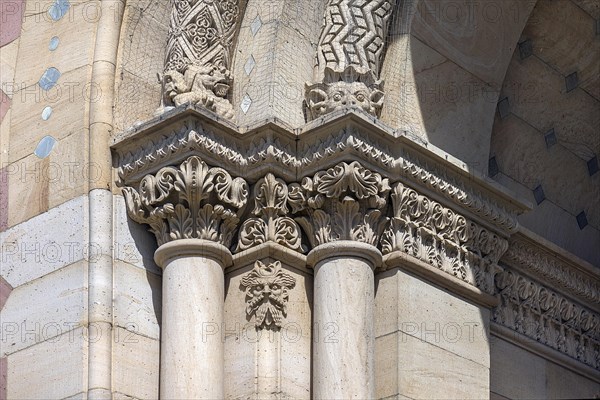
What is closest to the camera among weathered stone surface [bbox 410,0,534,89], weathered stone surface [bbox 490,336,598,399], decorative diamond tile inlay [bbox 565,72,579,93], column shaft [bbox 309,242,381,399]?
column shaft [bbox 309,242,381,399]

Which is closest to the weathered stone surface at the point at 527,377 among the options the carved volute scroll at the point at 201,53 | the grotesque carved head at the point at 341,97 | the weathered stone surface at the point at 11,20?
the grotesque carved head at the point at 341,97

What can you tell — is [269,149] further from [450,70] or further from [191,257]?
[450,70]

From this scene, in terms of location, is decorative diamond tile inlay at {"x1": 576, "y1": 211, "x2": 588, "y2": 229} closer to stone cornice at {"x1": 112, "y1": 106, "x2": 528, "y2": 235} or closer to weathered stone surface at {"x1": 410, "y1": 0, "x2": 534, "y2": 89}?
weathered stone surface at {"x1": 410, "y1": 0, "x2": 534, "y2": 89}

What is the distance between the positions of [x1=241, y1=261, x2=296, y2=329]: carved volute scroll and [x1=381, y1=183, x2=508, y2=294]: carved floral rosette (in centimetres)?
66

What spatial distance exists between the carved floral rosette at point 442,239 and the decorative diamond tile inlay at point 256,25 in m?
1.38

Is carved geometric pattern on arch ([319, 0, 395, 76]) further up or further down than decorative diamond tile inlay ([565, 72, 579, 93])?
further down

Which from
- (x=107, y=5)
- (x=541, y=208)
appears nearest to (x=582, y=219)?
(x=541, y=208)

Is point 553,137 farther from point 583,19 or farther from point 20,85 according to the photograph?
point 20,85

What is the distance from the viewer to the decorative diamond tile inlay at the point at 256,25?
12.4 m

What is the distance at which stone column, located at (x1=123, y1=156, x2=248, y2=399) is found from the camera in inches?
444

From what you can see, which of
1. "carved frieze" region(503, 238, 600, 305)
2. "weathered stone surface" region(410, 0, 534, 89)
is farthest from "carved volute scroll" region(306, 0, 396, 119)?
"carved frieze" region(503, 238, 600, 305)

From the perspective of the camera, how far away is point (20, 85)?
41.6 feet

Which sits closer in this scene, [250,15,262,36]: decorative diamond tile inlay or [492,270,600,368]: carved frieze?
[250,15,262,36]: decorative diamond tile inlay

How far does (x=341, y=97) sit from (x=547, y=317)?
2.28 m
